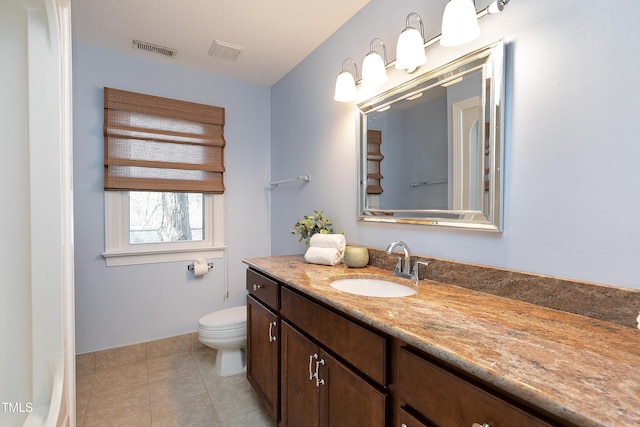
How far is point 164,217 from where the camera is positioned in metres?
2.56

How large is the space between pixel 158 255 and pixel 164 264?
9cm

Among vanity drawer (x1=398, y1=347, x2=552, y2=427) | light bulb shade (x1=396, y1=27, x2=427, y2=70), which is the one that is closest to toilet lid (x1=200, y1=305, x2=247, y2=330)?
vanity drawer (x1=398, y1=347, x2=552, y2=427)

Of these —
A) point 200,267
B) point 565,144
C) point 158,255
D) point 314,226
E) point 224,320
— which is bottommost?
point 224,320

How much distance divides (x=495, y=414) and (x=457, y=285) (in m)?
0.68

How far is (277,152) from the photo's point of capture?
9.32 feet

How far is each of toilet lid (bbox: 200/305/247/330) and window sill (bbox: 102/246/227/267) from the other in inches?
23.5

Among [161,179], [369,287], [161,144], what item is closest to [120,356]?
[161,179]

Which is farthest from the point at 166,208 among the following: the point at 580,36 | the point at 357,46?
the point at 580,36

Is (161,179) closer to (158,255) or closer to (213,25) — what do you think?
(158,255)

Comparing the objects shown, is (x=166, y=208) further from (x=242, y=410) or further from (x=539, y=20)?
(x=539, y=20)

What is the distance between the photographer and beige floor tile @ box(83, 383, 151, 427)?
1746mm

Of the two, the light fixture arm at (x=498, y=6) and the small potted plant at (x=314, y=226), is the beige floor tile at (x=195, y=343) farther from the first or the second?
the light fixture arm at (x=498, y=6)

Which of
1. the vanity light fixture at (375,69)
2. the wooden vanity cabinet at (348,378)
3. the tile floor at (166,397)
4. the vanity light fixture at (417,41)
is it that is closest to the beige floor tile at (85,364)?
the tile floor at (166,397)

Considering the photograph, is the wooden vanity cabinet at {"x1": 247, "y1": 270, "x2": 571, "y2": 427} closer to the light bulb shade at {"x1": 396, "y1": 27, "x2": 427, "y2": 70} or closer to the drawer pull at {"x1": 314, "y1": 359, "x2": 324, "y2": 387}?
the drawer pull at {"x1": 314, "y1": 359, "x2": 324, "y2": 387}
